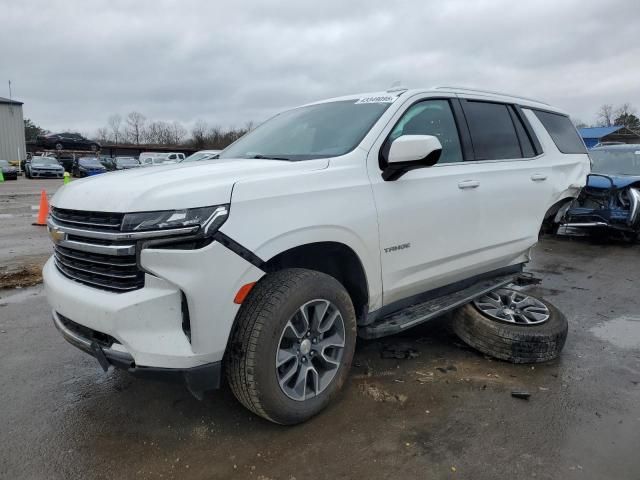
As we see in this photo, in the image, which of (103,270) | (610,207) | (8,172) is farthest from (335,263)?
(8,172)

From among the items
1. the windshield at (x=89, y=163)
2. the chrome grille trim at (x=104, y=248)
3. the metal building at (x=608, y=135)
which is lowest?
the chrome grille trim at (x=104, y=248)

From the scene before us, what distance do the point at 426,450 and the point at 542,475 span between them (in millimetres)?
570

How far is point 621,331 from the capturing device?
14.5ft

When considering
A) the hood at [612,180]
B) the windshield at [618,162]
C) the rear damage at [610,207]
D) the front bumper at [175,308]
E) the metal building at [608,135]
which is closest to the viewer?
the front bumper at [175,308]

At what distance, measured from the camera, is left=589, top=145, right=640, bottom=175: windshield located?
8.94 m

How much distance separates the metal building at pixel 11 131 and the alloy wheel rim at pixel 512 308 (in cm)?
5712

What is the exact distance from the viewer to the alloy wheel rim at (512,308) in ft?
12.8

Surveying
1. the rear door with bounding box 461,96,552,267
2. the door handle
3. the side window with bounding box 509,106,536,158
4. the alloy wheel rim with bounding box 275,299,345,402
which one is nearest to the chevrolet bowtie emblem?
the alloy wheel rim with bounding box 275,299,345,402

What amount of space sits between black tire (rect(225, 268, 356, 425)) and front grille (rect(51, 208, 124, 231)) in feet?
2.46

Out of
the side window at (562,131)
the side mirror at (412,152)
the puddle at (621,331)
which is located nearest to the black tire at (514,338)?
the puddle at (621,331)

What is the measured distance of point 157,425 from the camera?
2.89m

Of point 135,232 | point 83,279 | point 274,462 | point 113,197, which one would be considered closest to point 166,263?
point 135,232

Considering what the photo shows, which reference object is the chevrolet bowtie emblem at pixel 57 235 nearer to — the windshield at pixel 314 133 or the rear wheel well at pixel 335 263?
the rear wheel well at pixel 335 263

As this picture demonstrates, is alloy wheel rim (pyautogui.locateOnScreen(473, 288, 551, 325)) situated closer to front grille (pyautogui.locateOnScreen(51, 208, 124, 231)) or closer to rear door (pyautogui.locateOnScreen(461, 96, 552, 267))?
rear door (pyautogui.locateOnScreen(461, 96, 552, 267))
